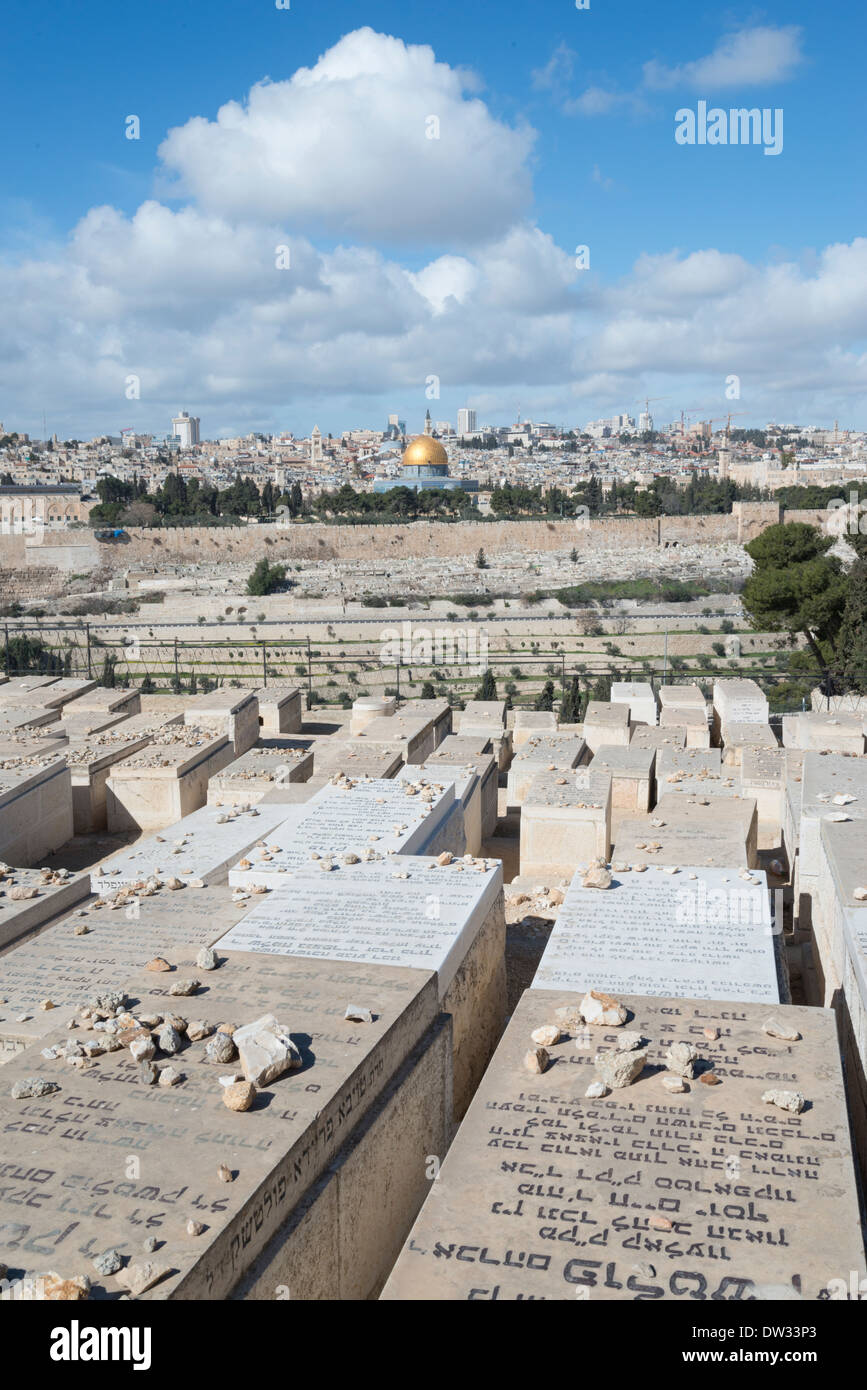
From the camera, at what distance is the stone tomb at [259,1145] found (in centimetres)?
271

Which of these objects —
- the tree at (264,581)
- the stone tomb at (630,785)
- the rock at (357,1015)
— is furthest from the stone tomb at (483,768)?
the tree at (264,581)

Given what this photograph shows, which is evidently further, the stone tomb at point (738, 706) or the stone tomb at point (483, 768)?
the stone tomb at point (738, 706)

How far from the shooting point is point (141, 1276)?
2471 millimetres

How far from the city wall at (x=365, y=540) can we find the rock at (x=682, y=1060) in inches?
1564

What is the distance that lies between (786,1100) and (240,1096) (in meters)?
1.60

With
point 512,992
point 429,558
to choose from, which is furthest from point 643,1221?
point 429,558

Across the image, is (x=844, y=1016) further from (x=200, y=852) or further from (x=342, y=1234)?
(x=200, y=852)

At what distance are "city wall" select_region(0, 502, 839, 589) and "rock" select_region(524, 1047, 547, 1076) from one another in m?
39.5

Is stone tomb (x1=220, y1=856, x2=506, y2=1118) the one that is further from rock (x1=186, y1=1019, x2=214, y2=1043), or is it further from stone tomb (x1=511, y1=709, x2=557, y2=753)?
stone tomb (x1=511, y1=709, x2=557, y2=753)

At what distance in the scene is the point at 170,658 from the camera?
23.1m

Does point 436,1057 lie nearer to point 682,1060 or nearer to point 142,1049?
point 682,1060

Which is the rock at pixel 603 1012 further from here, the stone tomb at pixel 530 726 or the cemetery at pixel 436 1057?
the stone tomb at pixel 530 726

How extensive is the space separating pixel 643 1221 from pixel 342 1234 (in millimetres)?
987
